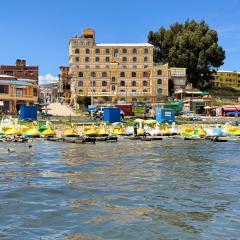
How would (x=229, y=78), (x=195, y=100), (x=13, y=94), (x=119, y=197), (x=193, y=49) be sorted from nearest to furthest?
1. (x=119, y=197)
2. (x=13, y=94)
3. (x=195, y=100)
4. (x=193, y=49)
5. (x=229, y=78)

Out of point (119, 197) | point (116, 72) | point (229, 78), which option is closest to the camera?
point (119, 197)

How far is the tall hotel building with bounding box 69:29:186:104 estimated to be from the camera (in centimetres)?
12000

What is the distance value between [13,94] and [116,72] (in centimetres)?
3029

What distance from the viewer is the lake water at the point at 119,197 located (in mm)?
17250

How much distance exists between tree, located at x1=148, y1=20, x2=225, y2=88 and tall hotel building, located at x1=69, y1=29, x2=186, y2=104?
3.27 m

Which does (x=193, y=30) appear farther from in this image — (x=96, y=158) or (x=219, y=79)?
(x=96, y=158)

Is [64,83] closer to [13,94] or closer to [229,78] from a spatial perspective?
[229,78]

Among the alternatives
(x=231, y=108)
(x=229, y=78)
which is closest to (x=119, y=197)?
(x=231, y=108)

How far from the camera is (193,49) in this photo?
4707 inches

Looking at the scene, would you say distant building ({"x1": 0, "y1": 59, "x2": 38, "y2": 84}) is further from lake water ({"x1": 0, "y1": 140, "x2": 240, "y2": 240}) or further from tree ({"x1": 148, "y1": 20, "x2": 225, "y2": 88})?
lake water ({"x1": 0, "y1": 140, "x2": 240, "y2": 240})

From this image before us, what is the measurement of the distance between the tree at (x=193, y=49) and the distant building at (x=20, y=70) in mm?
32944

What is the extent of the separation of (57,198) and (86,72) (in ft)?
334

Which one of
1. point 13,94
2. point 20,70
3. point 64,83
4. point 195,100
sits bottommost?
point 195,100

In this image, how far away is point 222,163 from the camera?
37125 mm
